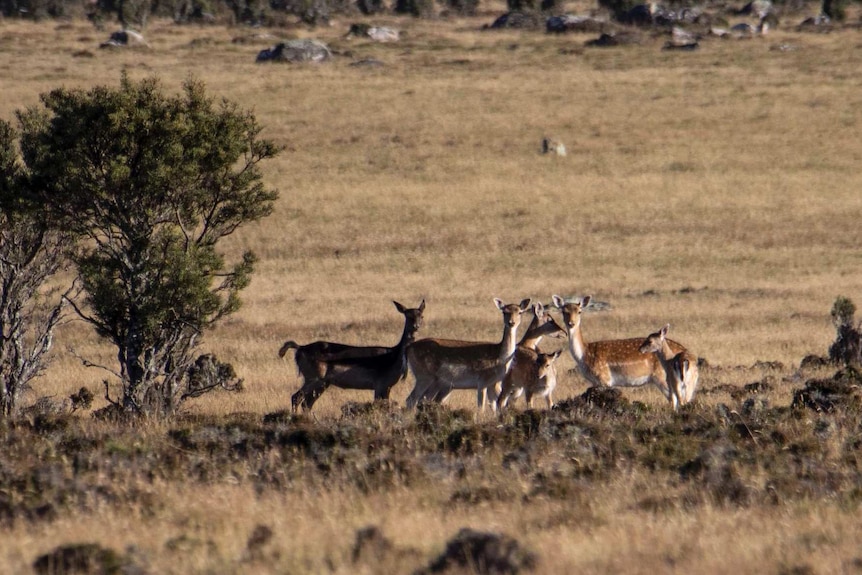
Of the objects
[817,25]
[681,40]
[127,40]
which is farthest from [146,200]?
[817,25]

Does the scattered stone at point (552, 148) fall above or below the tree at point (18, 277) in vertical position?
below

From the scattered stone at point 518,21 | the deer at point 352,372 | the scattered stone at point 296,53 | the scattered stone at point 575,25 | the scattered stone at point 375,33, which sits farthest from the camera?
the scattered stone at point 518,21

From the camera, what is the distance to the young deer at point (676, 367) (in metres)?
15.7

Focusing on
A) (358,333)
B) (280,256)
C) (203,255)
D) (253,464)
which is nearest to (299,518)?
(253,464)

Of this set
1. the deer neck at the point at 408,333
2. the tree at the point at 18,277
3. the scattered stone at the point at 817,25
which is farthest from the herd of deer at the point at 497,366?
the scattered stone at the point at 817,25

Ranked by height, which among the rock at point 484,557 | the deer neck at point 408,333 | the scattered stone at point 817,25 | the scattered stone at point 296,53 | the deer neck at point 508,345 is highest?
the rock at point 484,557

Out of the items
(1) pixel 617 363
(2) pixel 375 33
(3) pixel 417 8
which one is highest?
(3) pixel 417 8

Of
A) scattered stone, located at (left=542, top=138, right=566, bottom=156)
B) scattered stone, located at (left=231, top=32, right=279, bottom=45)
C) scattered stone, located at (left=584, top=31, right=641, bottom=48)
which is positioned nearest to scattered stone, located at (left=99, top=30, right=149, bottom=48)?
scattered stone, located at (left=231, top=32, right=279, bottom=45)

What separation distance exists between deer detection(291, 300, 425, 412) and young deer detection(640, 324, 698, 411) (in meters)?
3.11

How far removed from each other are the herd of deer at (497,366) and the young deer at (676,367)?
0.5 inches

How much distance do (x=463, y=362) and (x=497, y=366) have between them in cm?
43

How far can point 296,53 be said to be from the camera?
6800cm

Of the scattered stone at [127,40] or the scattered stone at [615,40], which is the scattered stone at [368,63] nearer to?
the scattered stone at [127,40]

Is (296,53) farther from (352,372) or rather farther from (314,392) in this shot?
(352,372)
